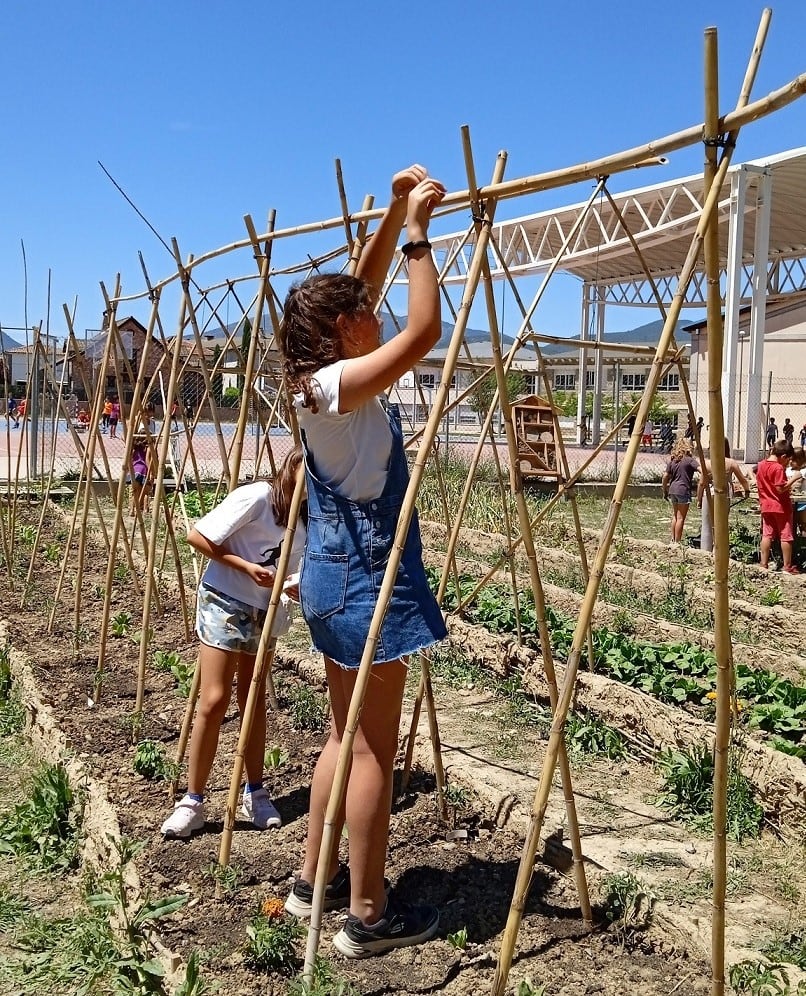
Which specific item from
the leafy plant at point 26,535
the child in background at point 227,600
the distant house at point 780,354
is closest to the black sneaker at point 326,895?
the child in background at point 227,600

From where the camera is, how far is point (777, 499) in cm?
793

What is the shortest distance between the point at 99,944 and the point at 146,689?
7.47ft

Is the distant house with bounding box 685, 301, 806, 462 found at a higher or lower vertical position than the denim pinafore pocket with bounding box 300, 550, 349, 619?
higher

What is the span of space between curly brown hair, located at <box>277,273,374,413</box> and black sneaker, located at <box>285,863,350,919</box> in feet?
4.27

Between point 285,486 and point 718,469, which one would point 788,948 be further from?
point 285,486

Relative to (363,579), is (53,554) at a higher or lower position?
lower

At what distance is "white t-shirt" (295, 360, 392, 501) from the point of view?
2.20 metres

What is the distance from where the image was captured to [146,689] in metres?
4.74

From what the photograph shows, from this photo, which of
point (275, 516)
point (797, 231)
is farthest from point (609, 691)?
point (797, 231)

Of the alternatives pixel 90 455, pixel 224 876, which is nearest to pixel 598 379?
pixel 90 455

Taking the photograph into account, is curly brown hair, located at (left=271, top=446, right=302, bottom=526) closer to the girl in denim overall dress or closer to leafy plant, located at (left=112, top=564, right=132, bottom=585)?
the girl in denim overall dress

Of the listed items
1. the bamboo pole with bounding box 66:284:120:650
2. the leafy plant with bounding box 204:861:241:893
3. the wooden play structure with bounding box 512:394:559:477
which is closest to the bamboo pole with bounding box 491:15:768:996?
the leafy plant with bounding box 204:861:241:893

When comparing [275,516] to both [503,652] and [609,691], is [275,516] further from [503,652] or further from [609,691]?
[503,652]

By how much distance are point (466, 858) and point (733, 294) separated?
9.78 metres
